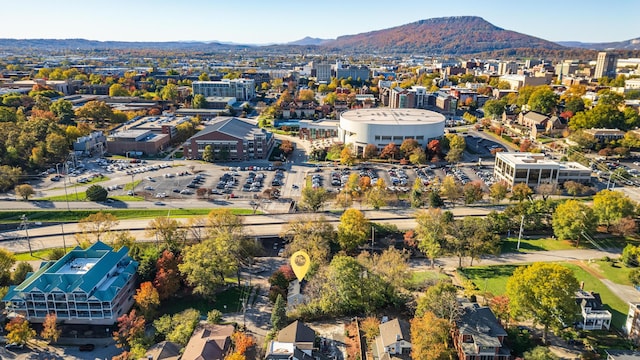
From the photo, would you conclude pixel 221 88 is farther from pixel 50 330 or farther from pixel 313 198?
pixel 50 330

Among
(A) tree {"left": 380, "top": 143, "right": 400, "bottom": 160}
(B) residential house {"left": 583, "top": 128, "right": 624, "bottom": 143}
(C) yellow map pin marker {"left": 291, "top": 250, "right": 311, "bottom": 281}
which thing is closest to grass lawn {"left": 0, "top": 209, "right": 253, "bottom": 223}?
(C) yellow map pin marker {"left": 291, "top": 250, "right": 311, "bottom": 281}

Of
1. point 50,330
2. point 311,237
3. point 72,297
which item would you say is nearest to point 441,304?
point 311,237

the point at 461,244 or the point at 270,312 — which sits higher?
the point at 461,244

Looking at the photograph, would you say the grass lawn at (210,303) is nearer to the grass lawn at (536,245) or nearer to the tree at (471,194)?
the grass lawn at (536,245)

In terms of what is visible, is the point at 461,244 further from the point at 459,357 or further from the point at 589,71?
the point at 589,71

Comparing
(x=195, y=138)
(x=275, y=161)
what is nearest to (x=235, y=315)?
(x=275, y=161)

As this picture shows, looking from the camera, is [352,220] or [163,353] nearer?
[163,353]
